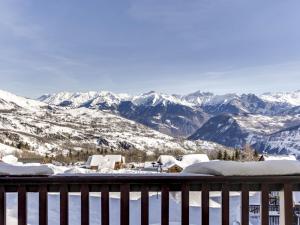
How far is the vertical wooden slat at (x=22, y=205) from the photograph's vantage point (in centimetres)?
291

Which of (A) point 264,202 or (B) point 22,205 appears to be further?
(A) point 264,202

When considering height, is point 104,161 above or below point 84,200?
below

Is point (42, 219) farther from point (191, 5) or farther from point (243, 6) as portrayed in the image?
point (191, 5)

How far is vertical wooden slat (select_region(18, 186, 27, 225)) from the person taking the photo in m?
2.91

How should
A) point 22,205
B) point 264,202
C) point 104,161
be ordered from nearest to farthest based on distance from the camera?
point 22,205
point 264,202
point 104,161

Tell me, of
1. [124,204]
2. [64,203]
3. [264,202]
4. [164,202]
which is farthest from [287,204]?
[64,203]

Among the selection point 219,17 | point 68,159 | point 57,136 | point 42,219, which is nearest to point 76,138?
point 57,136

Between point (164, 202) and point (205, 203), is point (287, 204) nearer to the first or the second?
point (205, 203)

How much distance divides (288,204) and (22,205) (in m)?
1.91

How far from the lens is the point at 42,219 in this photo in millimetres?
2984

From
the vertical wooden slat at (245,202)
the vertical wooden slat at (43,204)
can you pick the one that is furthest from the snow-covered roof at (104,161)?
the vertical wooden slat at (245,202)

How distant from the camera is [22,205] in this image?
9.59 feet

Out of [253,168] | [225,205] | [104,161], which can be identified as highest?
[253,168]

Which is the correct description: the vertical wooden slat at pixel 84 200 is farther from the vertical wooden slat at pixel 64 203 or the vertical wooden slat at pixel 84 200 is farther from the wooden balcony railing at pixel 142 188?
the vertical wooden slat at pixel 64 203
